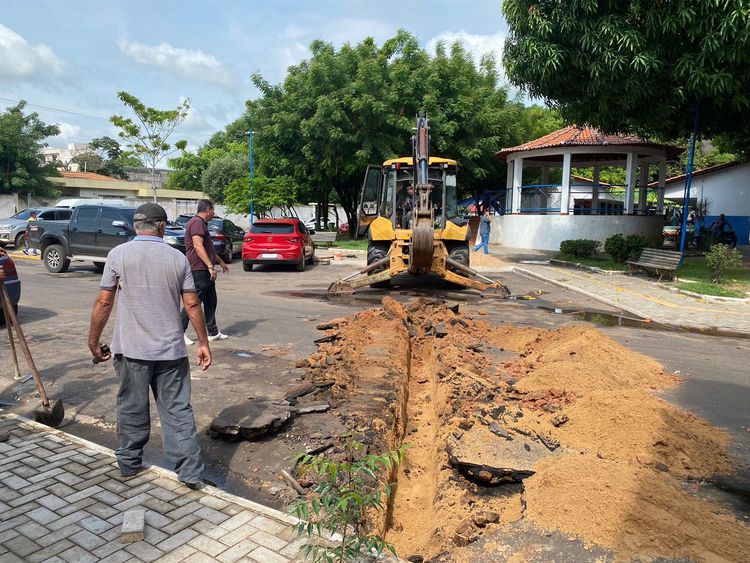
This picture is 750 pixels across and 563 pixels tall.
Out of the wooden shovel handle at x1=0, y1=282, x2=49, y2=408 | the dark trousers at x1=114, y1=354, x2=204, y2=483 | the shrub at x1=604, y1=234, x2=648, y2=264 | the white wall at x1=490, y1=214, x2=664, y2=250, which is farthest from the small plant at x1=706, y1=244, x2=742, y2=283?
the wooden shovel handle at x1=0, y1=282, x2=49, y2=408

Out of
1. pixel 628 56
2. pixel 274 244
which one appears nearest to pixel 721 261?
pixel 628 56

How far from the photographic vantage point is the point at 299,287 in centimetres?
1397

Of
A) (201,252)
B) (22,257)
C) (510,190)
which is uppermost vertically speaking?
(510,190)

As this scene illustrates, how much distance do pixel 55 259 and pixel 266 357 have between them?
11782 millimetres

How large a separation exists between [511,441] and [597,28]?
41.3 ft

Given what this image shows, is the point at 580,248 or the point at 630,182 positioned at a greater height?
the point at 630,182

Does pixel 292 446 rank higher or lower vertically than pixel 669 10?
lower

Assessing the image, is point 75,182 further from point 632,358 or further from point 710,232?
point 632,358

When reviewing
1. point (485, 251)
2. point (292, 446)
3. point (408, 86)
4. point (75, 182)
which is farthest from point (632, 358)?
point (75, 182)

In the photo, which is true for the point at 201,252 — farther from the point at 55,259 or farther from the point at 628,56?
the point at 628,56

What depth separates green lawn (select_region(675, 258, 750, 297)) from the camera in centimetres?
1277

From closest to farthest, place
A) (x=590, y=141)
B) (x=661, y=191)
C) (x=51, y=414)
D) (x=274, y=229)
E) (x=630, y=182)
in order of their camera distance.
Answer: (x=51, y=414) < (x=274, y=229) < (x=630, y=182) < (x=590, y=141) < (x=661, y=191)

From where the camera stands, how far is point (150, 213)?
3.71 metres

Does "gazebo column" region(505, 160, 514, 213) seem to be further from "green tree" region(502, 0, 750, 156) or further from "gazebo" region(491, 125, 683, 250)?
"green tree" region(502, 0, 750, 156)
